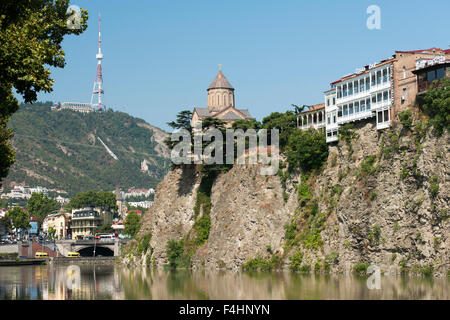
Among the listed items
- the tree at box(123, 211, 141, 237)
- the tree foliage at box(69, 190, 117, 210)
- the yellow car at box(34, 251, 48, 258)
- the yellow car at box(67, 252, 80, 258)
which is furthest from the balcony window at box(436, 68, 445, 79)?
the tree foliage at box(69, 190, 117, 210)

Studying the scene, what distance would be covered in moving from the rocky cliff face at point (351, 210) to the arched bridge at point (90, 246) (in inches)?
1863

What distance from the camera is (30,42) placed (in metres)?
30.1

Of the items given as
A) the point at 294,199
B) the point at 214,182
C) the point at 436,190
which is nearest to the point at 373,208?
the point at 436,190

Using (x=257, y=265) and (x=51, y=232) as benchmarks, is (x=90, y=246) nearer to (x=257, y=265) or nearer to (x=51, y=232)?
Result: (x=51, y=232)

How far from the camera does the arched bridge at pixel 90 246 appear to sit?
136m

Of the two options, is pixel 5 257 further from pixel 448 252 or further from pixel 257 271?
pixel 448 252

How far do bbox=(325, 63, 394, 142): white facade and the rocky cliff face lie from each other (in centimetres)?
148

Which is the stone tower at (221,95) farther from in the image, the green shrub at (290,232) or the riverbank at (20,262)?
the green shrub at (290,232)

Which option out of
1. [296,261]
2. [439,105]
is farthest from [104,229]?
[439,105]

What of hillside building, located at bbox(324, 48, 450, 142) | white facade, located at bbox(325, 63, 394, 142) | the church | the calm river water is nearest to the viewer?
the calm river water

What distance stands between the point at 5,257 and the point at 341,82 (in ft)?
259

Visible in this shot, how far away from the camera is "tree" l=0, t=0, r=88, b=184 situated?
28.9 m

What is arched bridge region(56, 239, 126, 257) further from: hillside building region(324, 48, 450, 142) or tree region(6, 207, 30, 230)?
hillside building region(324, 48, 450, 142)

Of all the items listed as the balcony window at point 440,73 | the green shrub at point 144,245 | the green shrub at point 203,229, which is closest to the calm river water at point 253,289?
the balcony window at point 440,73
